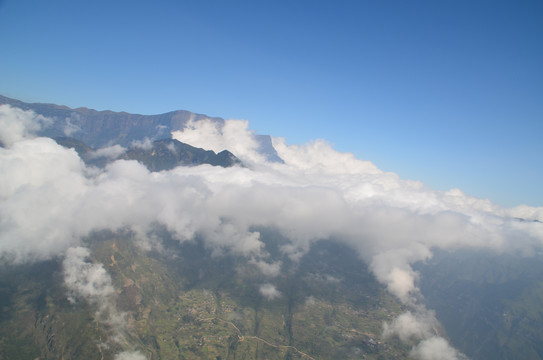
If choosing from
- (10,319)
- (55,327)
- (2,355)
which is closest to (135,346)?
(55,327)

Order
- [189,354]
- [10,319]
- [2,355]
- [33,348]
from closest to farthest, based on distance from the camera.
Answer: [2,355], [33,348], [10,319], [189,354]

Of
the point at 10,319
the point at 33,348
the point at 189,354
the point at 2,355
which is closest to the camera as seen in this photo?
the point at 2,355

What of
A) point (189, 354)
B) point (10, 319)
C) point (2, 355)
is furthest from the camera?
point (189, 354)

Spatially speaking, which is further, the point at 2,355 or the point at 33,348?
the point at 33,348

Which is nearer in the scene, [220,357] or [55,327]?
[55,327]

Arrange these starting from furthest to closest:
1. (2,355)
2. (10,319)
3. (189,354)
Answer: (189,354), (10,319), (2,355)

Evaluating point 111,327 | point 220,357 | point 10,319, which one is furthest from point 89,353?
point 220,357

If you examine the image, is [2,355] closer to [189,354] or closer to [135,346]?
[135,346]

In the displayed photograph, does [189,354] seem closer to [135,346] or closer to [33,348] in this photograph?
[135,346]
